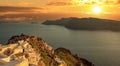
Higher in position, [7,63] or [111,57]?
[7,63]

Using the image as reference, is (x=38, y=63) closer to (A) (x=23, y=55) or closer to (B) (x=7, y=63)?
(A) (x=23, y=55)

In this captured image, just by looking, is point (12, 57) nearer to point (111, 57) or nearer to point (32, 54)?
point (32, 54)

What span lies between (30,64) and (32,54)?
2.26m

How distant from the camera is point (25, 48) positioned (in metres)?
37.3

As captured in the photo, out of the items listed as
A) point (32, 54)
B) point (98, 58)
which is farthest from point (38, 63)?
point (98, 58)

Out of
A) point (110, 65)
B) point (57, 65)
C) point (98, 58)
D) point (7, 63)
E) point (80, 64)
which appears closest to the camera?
point (7, 63)

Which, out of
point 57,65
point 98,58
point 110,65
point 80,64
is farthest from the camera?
point 98,58

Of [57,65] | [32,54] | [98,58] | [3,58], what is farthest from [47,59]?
[98,58]

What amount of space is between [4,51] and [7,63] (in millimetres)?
4028

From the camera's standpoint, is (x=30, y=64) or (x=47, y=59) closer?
(x=30, y=64)

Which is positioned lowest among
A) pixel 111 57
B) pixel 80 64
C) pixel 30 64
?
pixel 111 57

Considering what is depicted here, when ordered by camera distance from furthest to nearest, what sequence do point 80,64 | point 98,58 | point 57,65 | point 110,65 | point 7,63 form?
point 98,58, point 110,65, point 80,64, point 57,65, point 7,63

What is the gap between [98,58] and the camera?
9856cm

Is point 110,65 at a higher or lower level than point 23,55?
lower
